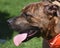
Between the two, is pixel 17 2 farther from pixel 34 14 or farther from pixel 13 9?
pixel 34 14

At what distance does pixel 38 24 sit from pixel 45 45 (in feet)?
2.50

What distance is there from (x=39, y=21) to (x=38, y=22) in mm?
28

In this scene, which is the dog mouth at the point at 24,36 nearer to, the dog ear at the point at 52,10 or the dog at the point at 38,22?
the dog at the point at 38,22

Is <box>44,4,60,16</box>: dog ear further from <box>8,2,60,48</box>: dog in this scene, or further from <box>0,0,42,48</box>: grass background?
<box>0,0,42,48</box>: grass background

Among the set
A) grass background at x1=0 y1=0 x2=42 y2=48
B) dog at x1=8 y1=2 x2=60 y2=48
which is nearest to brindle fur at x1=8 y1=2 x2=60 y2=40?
dog at x1=8 y1=2 x2=60 y2=48

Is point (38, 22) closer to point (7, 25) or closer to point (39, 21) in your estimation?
point (39, 21)

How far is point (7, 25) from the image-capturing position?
400 inches

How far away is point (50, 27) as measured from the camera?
6.91 metres

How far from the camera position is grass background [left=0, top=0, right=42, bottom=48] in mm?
9117

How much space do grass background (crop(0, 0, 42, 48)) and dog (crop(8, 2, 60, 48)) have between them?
6.44 feet

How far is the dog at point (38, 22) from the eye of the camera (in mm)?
6883

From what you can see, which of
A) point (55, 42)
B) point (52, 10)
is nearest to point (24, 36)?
point (55, 42)

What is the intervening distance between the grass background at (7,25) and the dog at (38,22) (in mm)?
1962

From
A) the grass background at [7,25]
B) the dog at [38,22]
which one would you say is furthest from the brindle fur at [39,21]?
the grass background at [7,25]
